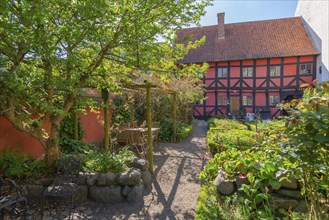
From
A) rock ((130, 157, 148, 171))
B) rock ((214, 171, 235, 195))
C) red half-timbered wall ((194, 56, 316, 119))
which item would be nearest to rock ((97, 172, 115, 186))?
rock ((130, 157, 148, 171))

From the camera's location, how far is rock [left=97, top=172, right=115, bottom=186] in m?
3.97

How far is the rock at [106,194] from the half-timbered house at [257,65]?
52.7 feet

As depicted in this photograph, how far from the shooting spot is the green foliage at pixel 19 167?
3.96 meters

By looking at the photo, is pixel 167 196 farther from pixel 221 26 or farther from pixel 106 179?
pixel 221 26

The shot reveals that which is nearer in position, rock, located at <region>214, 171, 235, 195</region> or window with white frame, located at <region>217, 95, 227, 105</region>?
rock, located at <region>214, 171, 235, 195</region>

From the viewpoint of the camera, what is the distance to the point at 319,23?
1384 cm

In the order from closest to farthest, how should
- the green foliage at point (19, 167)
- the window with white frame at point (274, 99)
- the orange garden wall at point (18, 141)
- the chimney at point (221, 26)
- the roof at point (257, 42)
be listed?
the green foliage at point (19, 167)
the orange garden wall at point (18, 141)
the roof at point (257, 42)
the window with white frame at point (274, 99)
the chimney at point (221, 26)

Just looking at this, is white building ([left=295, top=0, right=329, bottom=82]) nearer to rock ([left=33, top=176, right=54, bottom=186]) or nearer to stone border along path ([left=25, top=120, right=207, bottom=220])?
stone border along path ([left=25, top=120, right=207, bottom=220])

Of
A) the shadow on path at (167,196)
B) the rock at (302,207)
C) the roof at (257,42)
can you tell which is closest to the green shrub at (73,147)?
the shadow on path at (167,196)

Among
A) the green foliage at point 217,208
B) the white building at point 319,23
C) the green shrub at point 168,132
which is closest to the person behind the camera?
the green foliage at point 217,208

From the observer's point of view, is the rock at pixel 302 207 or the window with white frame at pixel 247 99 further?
the window with white frame at pixel 247 99

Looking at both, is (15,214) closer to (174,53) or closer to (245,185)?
(245,185)

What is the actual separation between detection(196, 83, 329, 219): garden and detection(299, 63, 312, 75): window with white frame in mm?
16448

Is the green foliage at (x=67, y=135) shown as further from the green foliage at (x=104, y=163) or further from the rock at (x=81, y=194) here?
the rock at (x=81, y=194)
